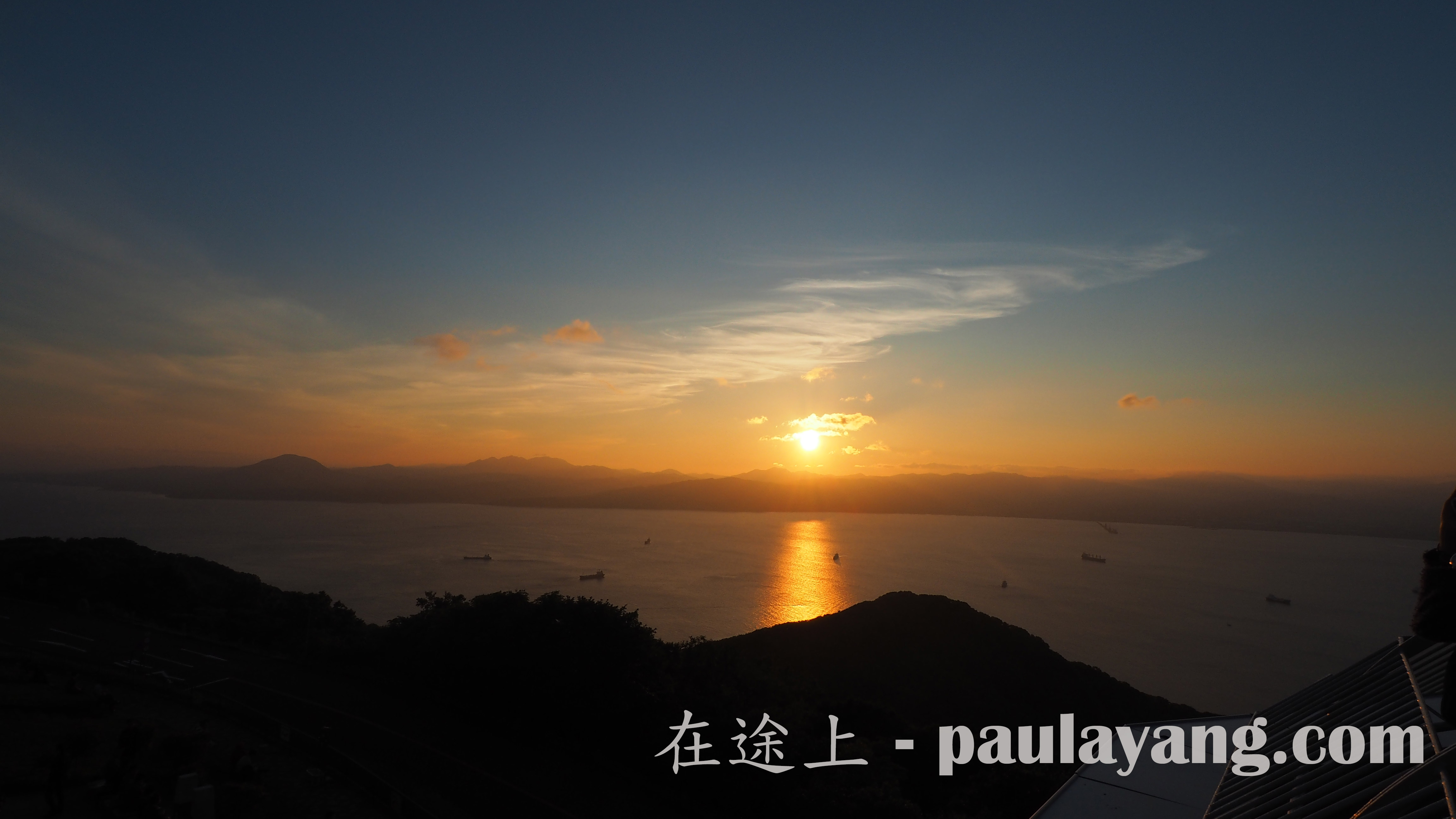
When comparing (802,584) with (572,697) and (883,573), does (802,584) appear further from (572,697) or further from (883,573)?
(572,697)

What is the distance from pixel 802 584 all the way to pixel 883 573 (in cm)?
1102

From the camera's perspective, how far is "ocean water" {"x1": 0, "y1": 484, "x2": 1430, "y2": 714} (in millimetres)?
42000

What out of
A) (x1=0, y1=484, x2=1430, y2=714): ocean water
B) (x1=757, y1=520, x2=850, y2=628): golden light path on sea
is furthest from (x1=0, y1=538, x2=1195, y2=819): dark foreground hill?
(x1=757, y1=520, x2=850, y2=628): golden light path on sea

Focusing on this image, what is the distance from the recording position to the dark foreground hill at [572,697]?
30.6 feet

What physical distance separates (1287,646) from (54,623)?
60.3 m

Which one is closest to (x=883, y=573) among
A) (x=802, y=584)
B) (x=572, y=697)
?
(x=802, y=584)

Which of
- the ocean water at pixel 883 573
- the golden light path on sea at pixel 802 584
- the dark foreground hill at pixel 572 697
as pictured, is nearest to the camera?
the dark foreground hill at pixel 572 697

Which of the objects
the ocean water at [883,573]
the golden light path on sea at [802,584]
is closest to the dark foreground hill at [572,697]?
the ocean water at [883,573]

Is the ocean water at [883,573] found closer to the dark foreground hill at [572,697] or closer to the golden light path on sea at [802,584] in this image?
the golden light path on sea at [802,584]

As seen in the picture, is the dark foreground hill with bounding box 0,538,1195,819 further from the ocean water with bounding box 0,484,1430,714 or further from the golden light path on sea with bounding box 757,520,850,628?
the golden light path on sea with bounding box 757,520,850,628

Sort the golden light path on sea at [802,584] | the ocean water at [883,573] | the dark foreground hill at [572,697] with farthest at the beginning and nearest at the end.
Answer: the golden light path on sea at [802,584] < the ocean water at [883,573] < the dark foreground hill at [572,697]

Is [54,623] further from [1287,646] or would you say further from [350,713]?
[1287,646]

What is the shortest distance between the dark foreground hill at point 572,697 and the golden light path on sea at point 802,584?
25.0 metres

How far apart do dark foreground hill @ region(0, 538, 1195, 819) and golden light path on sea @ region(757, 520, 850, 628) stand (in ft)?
82.1
